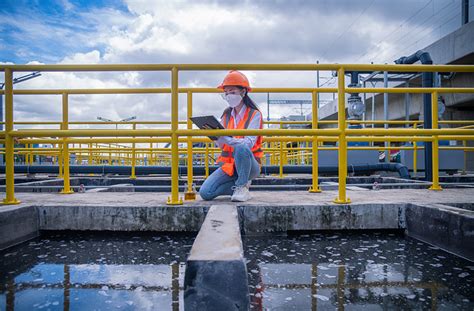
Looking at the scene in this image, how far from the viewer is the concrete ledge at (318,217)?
2.50 metres

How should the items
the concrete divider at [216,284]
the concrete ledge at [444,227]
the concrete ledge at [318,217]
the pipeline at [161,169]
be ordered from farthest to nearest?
the pipeline at [161,169] → the concrete ledge at [318,217] → the concrete ledge at [444,227] → the concrete divider at [216,284]

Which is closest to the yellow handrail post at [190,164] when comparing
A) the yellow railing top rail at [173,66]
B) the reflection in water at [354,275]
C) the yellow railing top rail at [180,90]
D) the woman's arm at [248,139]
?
the yellow railing top rail at [180,90]

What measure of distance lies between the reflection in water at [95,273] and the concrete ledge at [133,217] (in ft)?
0.27

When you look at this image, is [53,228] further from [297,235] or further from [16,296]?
[297,235]

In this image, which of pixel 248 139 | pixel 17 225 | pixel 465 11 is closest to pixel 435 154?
pixel 248 139

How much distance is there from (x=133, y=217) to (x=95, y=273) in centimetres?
74

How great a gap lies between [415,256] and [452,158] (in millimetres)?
9256

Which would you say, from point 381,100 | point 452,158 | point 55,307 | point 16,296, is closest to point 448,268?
point 55,307

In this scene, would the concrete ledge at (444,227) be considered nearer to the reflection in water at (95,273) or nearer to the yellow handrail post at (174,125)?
the reflection in water at (95,273)

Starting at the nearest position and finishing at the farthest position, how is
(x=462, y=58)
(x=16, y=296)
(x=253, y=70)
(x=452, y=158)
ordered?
(x=16, y=296) < (x=253, y=70) < (x=452, y=158) < (x=462, y=58)

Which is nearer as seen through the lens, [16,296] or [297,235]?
[16,296]

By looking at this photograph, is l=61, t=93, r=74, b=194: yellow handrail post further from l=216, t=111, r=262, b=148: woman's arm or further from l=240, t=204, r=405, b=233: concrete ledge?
l=240, t=204, r=405, b=233: concrete ledge

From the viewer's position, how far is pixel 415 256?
206 cm

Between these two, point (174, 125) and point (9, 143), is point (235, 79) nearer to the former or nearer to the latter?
point (174, 125)
